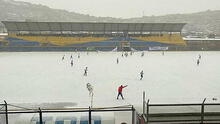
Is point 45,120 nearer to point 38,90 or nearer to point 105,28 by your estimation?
point 38,90

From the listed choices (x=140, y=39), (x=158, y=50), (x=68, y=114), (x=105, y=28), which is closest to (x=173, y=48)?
(x=158, y=50)

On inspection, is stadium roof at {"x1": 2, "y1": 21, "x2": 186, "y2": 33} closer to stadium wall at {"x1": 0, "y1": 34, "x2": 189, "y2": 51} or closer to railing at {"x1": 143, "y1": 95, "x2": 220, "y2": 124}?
stadium wall at {"x1": 0, "y1": 34, "x2": 189, "y2": 51}

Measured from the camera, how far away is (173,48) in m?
60.8

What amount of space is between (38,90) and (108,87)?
4756 millimetres

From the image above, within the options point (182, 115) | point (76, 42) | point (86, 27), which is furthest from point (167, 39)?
point (182, 115)

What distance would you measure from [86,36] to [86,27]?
8.46 ft

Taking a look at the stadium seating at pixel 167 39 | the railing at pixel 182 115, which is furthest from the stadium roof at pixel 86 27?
the railing at pixel 182 115

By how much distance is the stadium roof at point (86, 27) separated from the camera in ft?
193

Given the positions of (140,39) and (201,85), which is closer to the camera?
(201,85)

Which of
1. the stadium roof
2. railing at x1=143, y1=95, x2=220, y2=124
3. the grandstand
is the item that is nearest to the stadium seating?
the grandstand

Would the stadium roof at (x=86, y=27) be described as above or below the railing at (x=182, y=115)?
above

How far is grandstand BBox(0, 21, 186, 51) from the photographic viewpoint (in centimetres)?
5778

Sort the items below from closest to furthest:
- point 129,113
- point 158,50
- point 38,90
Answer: point 129,113 < point 38,90 < point 158,50

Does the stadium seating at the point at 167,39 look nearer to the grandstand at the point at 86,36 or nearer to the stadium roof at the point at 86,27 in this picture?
the grandstand at the point at 86,36
